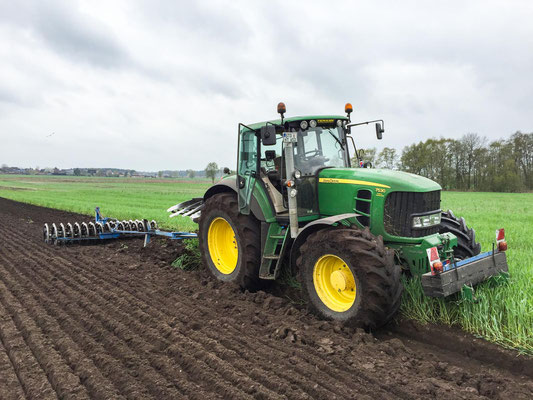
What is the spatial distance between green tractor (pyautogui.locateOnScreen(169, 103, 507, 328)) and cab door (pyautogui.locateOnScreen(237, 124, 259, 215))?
0.6 inches

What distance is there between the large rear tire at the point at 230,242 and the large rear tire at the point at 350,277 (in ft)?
3.56

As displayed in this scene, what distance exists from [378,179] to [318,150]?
3.30ft

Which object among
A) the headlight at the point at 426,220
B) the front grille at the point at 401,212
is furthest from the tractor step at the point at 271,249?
the headlight at the point at 426,220

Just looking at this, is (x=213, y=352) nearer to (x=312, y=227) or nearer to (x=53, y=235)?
(x=312, y=227)

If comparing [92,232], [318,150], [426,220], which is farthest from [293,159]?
[92,232]

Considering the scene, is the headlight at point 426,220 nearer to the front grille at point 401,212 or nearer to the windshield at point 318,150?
the front grille at point 401,212

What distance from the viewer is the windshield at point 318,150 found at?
5.42 meters

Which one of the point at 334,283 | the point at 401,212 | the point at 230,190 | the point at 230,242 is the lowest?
the point at 334,283

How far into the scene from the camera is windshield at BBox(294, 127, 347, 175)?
17.8 feet

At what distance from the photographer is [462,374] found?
3.54m

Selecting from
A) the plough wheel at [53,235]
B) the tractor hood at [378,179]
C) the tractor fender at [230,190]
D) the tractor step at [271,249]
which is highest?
the tractor hood at [378,179]

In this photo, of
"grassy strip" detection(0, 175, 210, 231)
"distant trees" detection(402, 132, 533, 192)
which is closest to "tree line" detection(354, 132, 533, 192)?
"distant trees" detection(402, 132, 533, 192)

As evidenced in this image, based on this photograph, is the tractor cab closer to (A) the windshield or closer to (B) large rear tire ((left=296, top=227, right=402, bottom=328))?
(A) the windshield

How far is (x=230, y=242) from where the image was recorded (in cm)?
659
